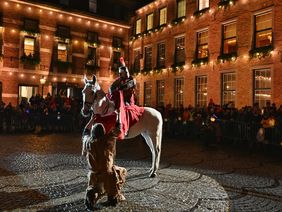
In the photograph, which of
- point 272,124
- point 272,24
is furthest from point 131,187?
point 272,24

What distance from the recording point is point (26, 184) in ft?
20.8

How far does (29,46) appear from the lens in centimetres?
2303

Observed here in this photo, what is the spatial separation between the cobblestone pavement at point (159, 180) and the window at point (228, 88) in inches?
294

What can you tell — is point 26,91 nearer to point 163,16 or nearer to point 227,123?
point 163,16

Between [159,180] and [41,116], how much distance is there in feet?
39.3

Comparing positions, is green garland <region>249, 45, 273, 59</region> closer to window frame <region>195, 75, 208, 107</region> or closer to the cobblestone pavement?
window frame <region>195, 75, 208, 107</region>

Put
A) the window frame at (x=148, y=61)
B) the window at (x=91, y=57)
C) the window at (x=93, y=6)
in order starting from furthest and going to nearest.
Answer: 1. the window at (x=93, y=6)
2. the window at (x=91, y=57)
3. the window frame at (x=148, y=61)

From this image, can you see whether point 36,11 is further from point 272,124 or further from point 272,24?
point 272,124

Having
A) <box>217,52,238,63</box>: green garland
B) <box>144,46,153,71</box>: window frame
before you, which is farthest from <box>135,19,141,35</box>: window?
<box>217,52,238,63</box>: green garland

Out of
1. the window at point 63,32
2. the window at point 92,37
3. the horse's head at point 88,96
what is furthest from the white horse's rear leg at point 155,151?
the window at point 92,37

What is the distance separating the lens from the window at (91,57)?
2586 centimetres

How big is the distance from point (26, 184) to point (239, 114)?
9.77 meters

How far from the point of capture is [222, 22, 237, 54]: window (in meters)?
18.5

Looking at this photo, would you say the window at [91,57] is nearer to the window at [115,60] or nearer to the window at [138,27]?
the window at [115,60]
